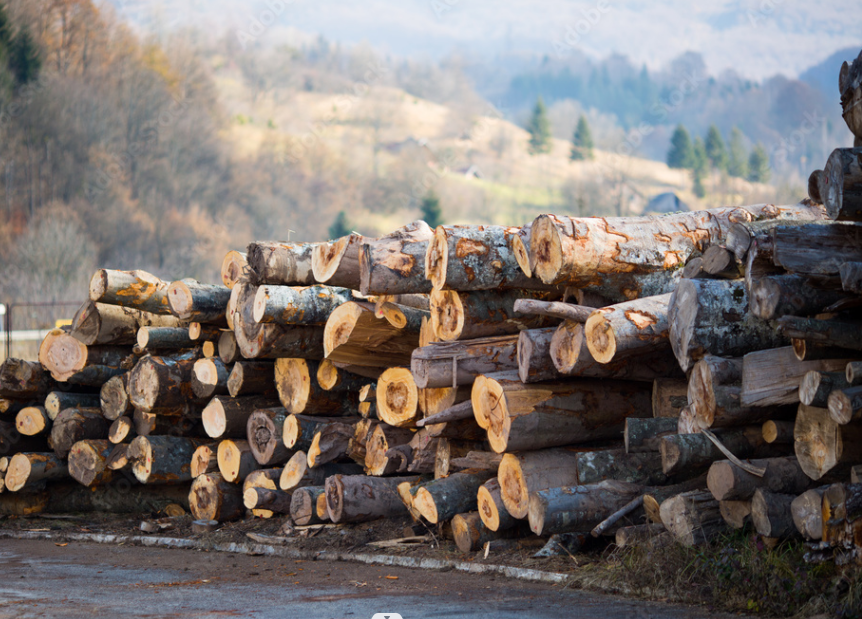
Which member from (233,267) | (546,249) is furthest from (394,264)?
(233,267)

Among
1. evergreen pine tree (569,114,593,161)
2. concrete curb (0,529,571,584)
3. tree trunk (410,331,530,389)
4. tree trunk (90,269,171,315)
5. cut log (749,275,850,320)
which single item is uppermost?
evergreen pine tree (569,114,593,161)

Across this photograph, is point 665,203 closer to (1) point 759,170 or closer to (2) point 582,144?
(1) point 759,170

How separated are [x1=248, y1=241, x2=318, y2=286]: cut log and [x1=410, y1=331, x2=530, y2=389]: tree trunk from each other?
1788mm

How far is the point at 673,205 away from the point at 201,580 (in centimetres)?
7614

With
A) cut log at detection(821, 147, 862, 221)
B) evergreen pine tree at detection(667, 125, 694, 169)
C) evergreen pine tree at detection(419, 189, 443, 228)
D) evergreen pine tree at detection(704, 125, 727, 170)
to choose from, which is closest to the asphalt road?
cut log at detection(821, 147, 862, 221)

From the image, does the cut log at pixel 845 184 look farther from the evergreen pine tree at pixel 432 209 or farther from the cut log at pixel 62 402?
the evergreen pine tree at pixel 432 209

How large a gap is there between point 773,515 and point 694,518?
19.4 inches

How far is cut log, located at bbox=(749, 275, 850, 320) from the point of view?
4.29 metres

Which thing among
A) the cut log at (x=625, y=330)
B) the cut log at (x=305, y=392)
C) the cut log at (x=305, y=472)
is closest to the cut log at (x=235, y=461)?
the cut log at (x=305, y=472)

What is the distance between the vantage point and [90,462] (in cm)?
882

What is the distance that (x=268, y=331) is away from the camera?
7535 mm

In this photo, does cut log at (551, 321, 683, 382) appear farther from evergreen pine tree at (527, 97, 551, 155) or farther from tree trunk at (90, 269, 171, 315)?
evergreen pine tree at (527, 97, 551, 155)

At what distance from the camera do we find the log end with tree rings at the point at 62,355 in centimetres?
899

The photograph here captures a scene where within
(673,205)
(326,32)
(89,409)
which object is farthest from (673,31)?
(89,409)
